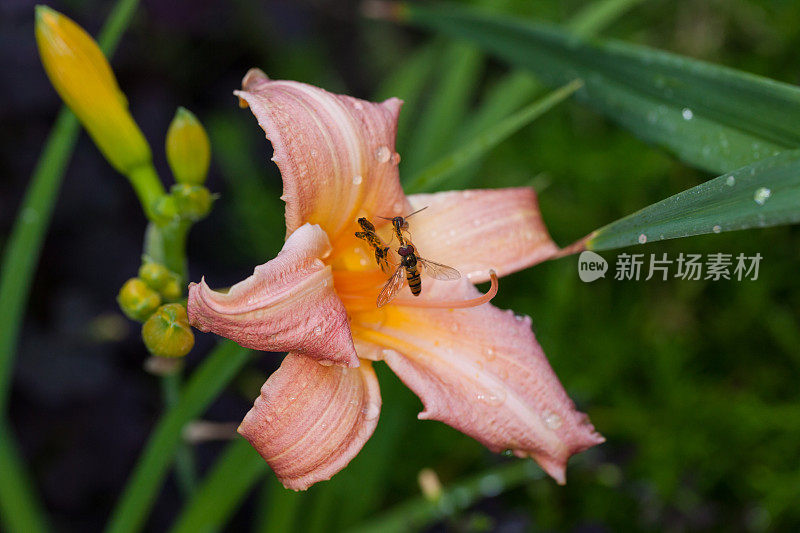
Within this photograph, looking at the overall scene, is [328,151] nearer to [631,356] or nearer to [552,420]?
[552,420]

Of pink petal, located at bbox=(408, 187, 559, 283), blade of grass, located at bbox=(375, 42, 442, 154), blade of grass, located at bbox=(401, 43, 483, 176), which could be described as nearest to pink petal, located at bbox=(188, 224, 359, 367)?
pink petal, located at bbox=(408, 187, 559, 283)

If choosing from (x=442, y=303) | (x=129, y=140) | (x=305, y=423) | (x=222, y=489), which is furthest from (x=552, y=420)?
(x=129, y=140)

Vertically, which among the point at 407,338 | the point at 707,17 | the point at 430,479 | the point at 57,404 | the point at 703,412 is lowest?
the point at 703,412

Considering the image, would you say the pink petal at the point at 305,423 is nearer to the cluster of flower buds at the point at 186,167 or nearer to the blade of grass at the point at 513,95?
the cluster of flower buds at the point at 186,167

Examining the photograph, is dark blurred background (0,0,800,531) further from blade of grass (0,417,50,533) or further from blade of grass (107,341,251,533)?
blade of grass (107,341,251,533)

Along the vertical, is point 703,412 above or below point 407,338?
below

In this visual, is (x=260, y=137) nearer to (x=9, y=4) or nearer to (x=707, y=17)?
(x=9, y=4)

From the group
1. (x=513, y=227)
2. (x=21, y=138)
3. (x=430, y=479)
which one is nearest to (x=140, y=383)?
(x=21, y=138)

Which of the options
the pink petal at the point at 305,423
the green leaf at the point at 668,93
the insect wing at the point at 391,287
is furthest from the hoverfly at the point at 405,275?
the green leaf at the point at 668,93
